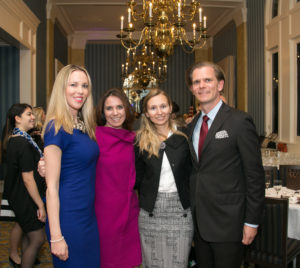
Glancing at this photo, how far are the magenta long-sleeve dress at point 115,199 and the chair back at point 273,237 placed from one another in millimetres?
879

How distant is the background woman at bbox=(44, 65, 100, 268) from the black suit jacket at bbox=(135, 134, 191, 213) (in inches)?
15.9

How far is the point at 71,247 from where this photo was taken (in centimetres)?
172

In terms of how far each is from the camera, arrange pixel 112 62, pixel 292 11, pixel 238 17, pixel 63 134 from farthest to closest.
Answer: pixel 112 62 < pixel 238 17 < pixel 292 11 < pixel 63 134

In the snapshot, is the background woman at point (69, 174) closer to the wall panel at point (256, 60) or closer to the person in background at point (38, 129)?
the person in background at point (38, 129)

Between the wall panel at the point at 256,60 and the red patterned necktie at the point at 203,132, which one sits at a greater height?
the wall panel at the point at 256,60

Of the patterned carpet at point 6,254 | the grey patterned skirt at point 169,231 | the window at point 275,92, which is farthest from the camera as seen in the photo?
the window at point 275,92

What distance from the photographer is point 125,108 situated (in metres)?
2.24

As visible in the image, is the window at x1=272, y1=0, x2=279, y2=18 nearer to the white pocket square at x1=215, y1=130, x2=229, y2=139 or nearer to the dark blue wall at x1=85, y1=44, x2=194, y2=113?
the dark blue wall at x1=85, y1=44, x2=194, y2=113

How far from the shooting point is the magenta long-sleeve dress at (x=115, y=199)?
6.73ft

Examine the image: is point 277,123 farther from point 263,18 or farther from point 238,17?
Answer: point 238,17

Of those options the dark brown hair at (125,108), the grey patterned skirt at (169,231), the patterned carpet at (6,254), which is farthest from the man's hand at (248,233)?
the patterned carpet at (6,254)

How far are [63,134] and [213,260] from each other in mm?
1168

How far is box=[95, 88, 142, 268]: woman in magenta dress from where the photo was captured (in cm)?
205

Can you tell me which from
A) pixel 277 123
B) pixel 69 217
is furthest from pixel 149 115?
pixel 277 123
